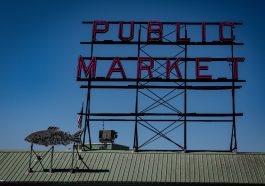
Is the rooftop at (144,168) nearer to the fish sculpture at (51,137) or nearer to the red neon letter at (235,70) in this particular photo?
the fish sculpture at (51,137)

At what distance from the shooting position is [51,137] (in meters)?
33.1

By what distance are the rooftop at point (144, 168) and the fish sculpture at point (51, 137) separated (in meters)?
1.32

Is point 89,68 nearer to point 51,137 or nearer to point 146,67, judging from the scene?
point 146,67

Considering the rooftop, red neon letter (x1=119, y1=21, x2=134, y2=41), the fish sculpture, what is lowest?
the rooftop

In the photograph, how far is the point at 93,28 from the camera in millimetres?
39500

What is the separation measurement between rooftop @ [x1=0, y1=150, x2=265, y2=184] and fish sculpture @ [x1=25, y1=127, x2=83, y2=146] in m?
1.32

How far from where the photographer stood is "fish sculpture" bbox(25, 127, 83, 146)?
33.0 metres

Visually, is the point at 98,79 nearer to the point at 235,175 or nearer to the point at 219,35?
the point at 219,35

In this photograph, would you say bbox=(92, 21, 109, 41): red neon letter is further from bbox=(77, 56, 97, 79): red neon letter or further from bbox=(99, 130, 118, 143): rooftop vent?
bbox=(99, 130, 118, 143): rooftop vent

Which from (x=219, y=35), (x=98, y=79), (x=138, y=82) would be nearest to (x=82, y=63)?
(x=98, y=79)

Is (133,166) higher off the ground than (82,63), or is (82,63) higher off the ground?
(82,63)

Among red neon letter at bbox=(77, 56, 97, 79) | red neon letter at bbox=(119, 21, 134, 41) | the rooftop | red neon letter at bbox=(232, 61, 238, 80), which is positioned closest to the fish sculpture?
the rooftop

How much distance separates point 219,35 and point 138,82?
781cm

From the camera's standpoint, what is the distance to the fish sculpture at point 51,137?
108 feet
